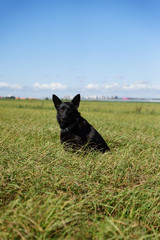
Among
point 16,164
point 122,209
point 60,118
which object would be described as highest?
point 60,118

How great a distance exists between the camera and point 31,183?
9.22 ft

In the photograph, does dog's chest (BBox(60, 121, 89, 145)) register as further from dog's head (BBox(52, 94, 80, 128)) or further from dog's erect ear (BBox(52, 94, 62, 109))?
dog's erect ear (BBox(52, 94, 62, 109))

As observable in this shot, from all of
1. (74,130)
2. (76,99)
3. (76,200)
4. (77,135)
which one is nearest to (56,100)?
(76,99)


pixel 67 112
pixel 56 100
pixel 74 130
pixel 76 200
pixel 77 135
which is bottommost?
pixel 76 200

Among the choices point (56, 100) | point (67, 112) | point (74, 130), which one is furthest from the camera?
point (56, 100)

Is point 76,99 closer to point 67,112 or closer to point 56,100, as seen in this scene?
point 67,112

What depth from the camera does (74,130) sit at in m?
4.75

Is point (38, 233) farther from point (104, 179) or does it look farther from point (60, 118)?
point (60, 118)

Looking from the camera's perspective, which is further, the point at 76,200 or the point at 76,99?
the point at 76,99

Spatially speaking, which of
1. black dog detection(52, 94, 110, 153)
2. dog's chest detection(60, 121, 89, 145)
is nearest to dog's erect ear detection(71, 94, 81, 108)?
black dog detection(52, 94, 110, 153)

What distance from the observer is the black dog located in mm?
4652

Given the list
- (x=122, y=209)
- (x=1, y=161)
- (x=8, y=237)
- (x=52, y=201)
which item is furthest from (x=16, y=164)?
(x=122, y=209)

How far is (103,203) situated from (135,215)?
15.7 inches

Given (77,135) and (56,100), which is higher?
(56,100)
